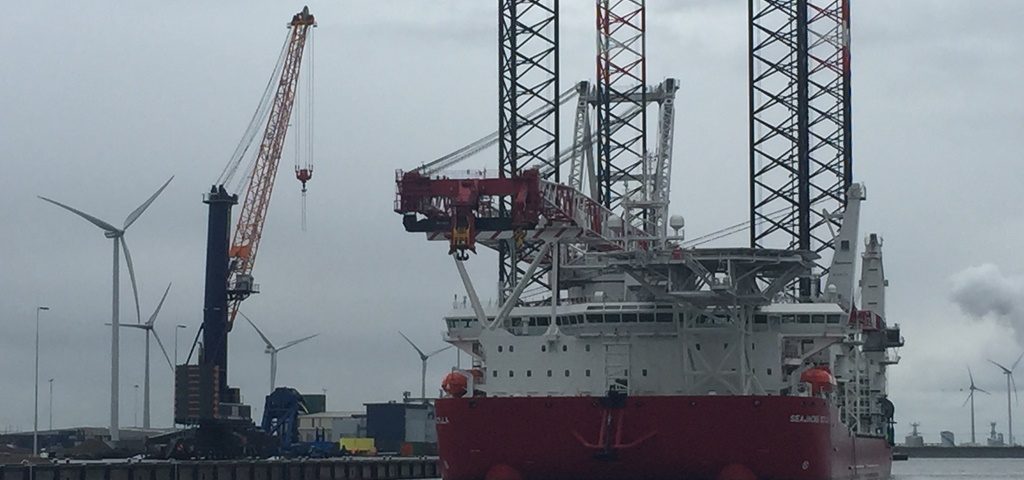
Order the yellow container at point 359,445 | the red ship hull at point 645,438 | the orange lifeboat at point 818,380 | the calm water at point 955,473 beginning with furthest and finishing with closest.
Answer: the yellow container at point 359,445 < the calm water at point 955,473 < the orange lifeboat at point 818,380 < the red ship hull at point 645,438

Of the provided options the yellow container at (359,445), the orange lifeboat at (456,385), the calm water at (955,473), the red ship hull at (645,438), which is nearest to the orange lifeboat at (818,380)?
the red ship hull at (645,438)

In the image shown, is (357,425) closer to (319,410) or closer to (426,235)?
(319,410)

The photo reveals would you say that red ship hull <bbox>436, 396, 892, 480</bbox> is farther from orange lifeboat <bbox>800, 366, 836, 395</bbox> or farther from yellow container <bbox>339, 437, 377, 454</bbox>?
yellow container <bbox>339, 437, 377, 454</bbox>

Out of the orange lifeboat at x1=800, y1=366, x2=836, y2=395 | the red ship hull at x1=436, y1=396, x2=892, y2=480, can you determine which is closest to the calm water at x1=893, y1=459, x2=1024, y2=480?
the orange lifeboat at x1=800, y1=366, x2=836, y2=395

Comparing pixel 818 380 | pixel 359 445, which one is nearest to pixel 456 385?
pixel 818 380

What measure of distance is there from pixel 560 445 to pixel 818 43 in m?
29.0

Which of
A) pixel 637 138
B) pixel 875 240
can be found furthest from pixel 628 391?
pixel 875 240

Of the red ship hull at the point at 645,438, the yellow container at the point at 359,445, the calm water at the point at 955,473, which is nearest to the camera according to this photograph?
the red ship hull at the point at 645,438

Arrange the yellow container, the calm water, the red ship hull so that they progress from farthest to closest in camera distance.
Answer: the yellow container
the calm water
the red ship hull

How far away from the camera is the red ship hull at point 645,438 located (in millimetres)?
54625

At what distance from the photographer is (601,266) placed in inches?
2461

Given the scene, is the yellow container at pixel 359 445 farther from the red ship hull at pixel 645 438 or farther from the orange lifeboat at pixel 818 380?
the orange lifeboat at pixel 818 380

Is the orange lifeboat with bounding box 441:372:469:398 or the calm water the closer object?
the orange lifeboat with bounding box 441:372:469:398

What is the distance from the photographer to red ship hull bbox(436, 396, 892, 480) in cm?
5462
